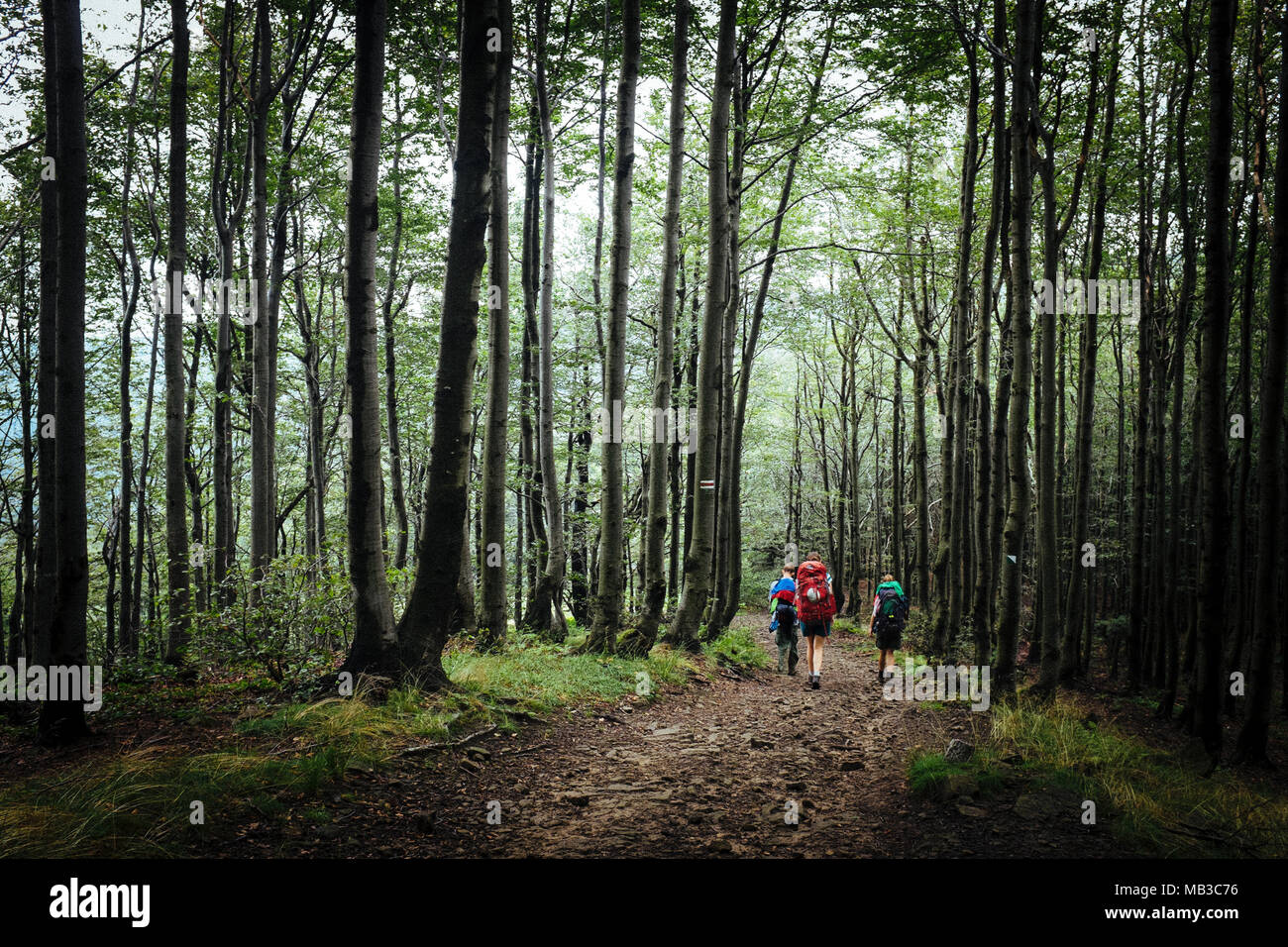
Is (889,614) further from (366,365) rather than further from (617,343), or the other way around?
(366,365)

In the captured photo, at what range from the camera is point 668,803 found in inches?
181

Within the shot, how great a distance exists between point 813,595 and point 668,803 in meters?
6.52

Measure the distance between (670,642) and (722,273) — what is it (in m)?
5.69

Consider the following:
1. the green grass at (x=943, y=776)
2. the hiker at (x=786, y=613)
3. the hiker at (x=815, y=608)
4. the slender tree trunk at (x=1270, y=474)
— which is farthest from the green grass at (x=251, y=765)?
the slender tree trunk at (x=1270, y=474)

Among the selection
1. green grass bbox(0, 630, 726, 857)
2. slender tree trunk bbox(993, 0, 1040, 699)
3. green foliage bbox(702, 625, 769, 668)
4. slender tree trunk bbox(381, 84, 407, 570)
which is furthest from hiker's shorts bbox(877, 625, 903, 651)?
slender tree trunk bbox(381, 84, 407, 570)

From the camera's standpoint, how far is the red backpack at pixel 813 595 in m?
10.6

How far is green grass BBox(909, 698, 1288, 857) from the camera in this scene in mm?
4133

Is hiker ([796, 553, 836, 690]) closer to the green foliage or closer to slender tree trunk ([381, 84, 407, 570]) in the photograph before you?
the green foliage

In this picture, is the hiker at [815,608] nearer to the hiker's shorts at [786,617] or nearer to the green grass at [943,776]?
the hiker's shorts at [786,617]

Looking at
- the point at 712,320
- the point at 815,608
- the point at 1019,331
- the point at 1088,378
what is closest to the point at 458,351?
the point at 712,320

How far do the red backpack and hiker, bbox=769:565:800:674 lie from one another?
14.5 inches

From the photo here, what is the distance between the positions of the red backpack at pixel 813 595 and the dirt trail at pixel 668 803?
3375 mm

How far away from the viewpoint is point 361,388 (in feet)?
20.5

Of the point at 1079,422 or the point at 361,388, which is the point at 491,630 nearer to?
the point at 361,388
